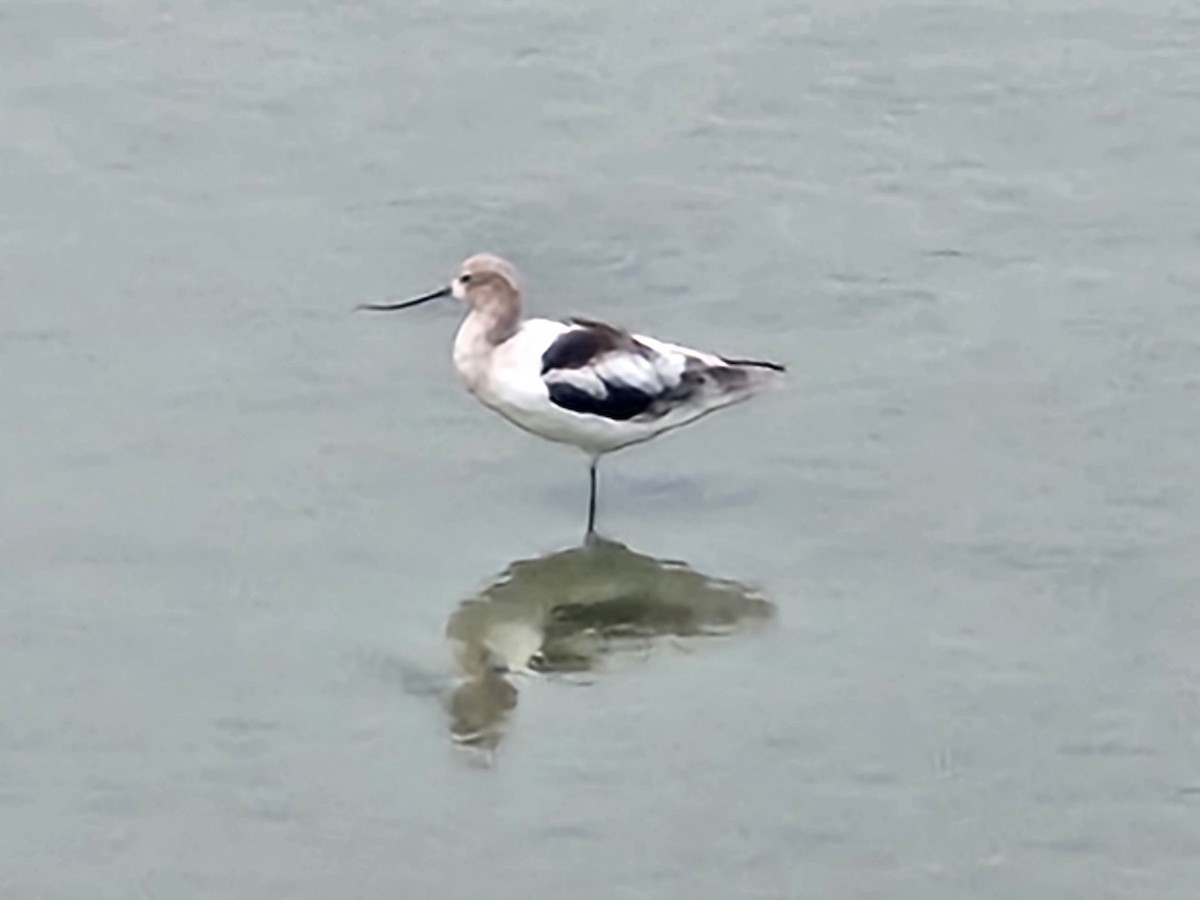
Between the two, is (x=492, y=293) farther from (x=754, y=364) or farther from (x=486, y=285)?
(x=754, y=364)

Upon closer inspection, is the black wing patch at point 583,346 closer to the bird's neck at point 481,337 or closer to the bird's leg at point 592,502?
the bird's neck at point 481,337

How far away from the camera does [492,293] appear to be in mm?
9828

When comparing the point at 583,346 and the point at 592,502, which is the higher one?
the point at 583,346

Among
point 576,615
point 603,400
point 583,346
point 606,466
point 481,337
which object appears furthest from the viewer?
point 606,466

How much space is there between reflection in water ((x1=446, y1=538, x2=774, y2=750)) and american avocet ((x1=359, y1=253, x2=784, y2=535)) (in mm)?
244

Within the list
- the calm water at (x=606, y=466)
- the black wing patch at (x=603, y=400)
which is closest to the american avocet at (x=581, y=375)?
the black wing patch at (x=603, y=400)

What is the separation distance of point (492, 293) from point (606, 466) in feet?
2.01

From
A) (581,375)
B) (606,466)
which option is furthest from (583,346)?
(606,466)

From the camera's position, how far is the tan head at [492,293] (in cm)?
981

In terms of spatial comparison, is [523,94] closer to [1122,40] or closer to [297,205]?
[297,205]

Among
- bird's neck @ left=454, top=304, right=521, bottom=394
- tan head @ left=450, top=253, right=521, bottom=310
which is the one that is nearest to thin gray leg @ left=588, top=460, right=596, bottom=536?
bird's neck @ left=454, top=304, right=521, bottom=394

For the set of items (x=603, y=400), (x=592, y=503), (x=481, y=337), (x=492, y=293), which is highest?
(x=492, y=293)

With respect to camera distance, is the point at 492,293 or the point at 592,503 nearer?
the point at 592,503

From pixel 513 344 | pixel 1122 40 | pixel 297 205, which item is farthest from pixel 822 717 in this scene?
pixel 1122 40
